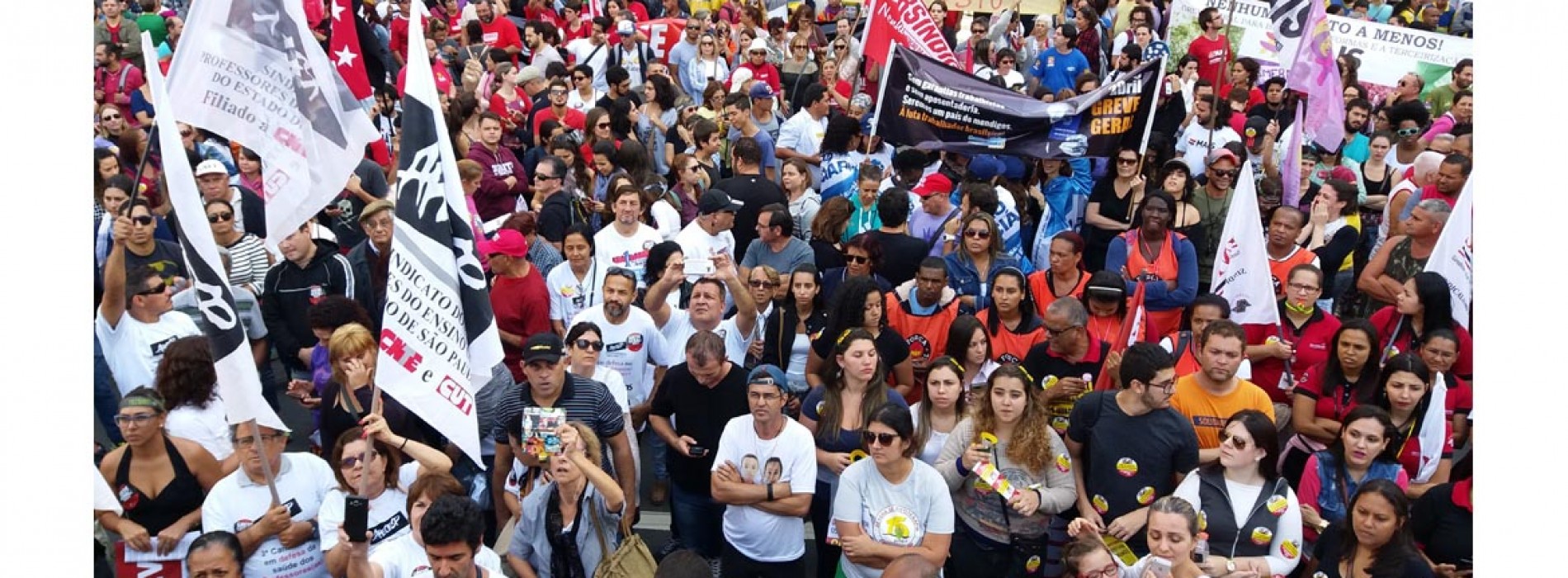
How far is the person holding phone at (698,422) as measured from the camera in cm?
696

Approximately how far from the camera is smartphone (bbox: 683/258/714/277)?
852 centimetres

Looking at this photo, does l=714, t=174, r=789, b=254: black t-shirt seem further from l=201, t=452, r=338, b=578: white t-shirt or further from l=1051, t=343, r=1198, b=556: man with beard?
l=201, t=452, r=338, b=578: white t-shirt

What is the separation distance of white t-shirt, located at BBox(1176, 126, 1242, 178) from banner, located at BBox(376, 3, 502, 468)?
7.85 meters

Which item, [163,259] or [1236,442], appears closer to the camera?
[1236,442]

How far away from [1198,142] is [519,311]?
625 centimetres

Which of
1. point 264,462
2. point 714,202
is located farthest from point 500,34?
point 264,462

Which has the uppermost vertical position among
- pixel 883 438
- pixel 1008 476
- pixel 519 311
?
pixel 883 438

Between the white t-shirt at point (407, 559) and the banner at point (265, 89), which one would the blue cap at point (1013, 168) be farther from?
the white t-shirt at point (407, 559)

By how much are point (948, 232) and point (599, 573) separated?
12.9 feet

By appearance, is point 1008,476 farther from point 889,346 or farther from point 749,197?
point 749,197

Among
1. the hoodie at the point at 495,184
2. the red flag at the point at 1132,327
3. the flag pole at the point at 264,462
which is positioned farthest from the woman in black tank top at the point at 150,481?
the hoodie at the point at 495,184

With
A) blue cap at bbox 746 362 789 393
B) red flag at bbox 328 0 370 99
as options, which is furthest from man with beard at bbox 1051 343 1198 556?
red flag at bbox 328 0 370 99

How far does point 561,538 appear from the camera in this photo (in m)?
6.11

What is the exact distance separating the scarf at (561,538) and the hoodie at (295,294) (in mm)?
2685
